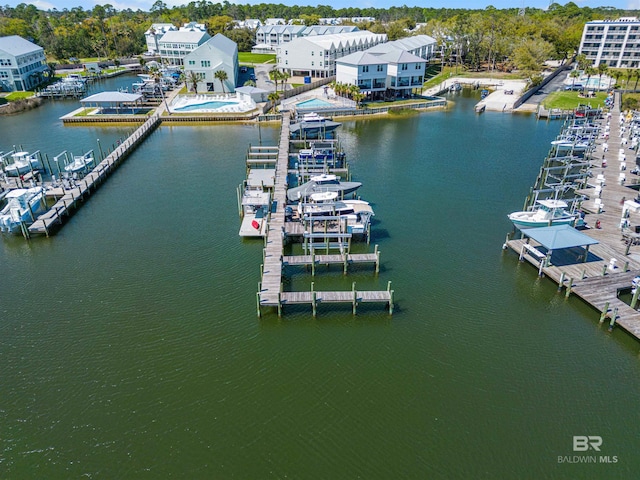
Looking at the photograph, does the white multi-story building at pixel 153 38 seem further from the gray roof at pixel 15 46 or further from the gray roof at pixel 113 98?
the gray roof at pixel 113 98

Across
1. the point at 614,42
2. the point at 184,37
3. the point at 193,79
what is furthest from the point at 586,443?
the point at 614,42

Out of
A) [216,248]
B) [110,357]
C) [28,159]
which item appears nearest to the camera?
[110,357]

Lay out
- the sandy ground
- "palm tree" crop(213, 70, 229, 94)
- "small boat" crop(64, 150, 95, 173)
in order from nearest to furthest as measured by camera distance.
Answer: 1. "small boat" crop(64, 150, 95, 173)
2. the sandy ground
3. "palm tree" crop(213, 70, 229, 94)

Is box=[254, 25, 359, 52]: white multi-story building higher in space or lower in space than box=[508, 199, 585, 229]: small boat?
higher

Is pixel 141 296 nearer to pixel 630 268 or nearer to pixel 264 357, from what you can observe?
pixel 264 357

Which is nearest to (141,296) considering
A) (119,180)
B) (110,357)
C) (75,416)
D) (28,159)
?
(110,357)

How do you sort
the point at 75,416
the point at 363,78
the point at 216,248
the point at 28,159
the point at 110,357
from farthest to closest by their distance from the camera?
the point at 363,78
the point at 28,159
the point at 216,248
the point at 110,357
the point at 75,416

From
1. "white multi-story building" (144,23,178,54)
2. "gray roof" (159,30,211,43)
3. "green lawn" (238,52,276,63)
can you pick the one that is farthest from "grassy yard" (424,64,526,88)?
"white multi-story building" (144,23,178,54)

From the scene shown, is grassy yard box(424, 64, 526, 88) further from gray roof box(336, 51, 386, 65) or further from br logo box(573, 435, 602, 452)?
br logo box(573, 435, 602, 452)
